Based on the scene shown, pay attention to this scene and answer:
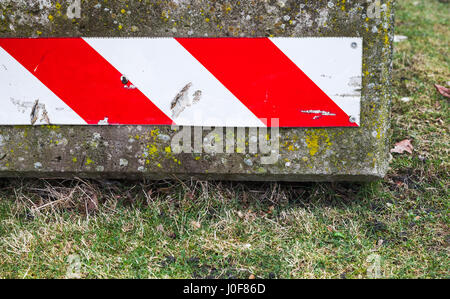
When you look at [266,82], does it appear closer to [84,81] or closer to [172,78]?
[172,78]

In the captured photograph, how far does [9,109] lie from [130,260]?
126 cm

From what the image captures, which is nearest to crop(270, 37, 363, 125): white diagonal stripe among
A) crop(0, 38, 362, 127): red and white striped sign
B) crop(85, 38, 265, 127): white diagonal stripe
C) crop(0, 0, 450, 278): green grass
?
crop(0, 38, 362, 127): red and white striped sign

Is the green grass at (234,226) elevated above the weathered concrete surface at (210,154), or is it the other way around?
the weathered concrete surface at (210,154)

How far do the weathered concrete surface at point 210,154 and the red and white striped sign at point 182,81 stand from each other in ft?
0.20

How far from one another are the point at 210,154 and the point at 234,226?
1.54 feet

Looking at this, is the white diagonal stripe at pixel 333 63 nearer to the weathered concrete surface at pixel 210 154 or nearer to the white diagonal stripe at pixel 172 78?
Answer: the weathered concrete surface at pixel 210 154

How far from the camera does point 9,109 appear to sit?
95.0 inches

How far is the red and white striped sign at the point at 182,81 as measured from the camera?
231 centimetres

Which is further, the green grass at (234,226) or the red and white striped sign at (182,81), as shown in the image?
the red and white striped sign at (182,81)

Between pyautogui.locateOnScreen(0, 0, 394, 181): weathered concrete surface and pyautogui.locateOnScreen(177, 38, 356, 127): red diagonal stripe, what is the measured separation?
0.24 feet

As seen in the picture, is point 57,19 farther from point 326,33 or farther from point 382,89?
point 382,89

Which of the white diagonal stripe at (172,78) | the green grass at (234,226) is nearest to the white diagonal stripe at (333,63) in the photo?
the white diagonal stripe at (172,78)

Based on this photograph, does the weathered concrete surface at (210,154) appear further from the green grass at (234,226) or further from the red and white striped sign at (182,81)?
the green grass at (234,226)

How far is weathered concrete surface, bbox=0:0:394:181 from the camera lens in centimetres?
227
